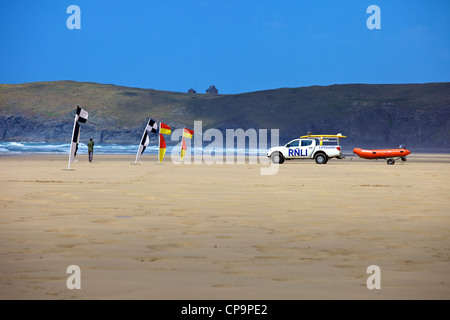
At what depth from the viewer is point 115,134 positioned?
162750 millimetres

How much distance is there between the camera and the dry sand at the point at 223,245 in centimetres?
598

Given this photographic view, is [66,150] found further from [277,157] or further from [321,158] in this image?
[321,158]

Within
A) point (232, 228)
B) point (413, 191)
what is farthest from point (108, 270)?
point (413, 191)

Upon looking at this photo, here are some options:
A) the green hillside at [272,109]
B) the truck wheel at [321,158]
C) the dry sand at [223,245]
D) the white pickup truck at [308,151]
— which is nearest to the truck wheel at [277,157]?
the white pickup truck at [308,151]

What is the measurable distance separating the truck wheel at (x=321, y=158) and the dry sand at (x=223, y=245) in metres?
24.2

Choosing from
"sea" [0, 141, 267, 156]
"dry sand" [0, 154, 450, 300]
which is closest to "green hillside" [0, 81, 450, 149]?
"sea" [0, 141, 267, 156]

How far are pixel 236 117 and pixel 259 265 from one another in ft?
531

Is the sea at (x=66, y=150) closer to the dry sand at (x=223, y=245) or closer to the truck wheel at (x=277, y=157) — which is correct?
the truck wheel at (x=277, y=157)

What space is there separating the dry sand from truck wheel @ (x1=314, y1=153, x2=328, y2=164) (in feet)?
79.4

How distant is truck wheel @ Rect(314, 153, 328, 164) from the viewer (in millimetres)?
39938

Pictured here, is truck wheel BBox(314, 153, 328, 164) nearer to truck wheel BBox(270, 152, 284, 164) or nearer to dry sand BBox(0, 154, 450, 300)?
truck wheel BBox(270, 152, 284, 164)

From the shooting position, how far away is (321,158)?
40.1m

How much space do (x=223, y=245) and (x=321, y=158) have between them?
106ft

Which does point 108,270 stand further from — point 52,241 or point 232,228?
point 232,228
